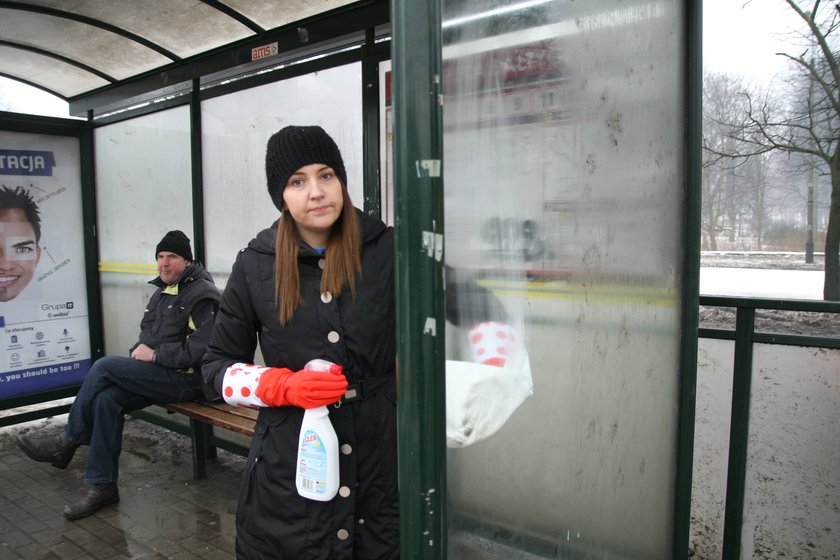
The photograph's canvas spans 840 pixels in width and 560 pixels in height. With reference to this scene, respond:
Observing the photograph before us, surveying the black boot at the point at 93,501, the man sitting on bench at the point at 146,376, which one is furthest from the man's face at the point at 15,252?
the black boot at the point at 93,501

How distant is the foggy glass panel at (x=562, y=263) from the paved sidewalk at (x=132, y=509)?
226cm

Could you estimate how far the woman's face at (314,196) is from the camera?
164 centimetres

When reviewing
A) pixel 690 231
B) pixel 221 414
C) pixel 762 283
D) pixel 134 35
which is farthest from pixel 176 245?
pixel 762 283

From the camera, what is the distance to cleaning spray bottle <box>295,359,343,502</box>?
1.56m

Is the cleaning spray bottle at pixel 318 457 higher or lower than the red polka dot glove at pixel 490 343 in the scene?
lower

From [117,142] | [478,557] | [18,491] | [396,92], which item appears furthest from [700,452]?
[117,142]

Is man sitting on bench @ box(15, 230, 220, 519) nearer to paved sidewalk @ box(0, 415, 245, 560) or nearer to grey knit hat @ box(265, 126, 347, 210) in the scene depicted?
paved sidewalk @ box(0, 415, 245, 560)

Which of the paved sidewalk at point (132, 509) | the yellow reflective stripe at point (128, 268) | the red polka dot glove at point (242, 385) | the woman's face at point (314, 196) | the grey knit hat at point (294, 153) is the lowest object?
the paved sidewalk at point (132, 509)

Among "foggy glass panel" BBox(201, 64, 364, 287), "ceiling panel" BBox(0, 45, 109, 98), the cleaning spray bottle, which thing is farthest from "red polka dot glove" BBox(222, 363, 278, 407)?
"ceiling panel" BBox(0, 45, 109, 98)

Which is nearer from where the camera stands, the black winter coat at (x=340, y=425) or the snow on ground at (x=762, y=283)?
the black winter coat at (x=340, y=425)

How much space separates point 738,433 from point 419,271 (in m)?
A: 1.96

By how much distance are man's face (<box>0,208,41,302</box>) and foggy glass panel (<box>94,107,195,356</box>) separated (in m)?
→ 0.49

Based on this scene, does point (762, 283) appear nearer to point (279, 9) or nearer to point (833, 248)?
point (833, 248)

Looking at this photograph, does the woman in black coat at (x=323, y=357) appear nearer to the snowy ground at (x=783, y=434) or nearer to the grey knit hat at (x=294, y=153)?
the grey knit hat at (x=294, y=153)
